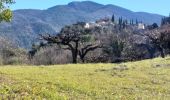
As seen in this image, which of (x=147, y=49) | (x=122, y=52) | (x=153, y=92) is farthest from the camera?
(x=147, y=49)

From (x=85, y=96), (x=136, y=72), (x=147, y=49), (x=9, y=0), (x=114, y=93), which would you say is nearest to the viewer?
(x=85, y=96)

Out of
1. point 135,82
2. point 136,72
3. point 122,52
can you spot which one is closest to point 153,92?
point 135,82

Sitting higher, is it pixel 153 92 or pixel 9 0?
pixel 9 0

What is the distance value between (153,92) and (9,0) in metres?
11.3

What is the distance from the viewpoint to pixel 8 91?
600 inches

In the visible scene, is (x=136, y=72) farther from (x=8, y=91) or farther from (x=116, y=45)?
(x=116, y=45)

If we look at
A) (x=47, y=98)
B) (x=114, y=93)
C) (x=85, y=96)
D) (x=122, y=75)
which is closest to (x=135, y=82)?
(x=122, y=75)

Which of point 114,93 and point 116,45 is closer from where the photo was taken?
point 114,93

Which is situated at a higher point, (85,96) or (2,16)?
(2,16)

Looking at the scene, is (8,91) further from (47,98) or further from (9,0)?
(9,0)

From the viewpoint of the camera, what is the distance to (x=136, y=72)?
30984mm

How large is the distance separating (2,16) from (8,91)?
14.0 meters

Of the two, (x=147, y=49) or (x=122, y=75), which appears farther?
(x=147, y=49)

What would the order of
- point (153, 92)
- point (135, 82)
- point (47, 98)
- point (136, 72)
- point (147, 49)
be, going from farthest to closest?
point (147, 49), point (136, 72), point (135, 82), point (153, 92), point (47, 98)
